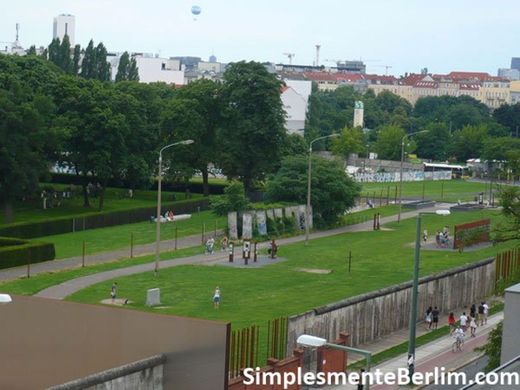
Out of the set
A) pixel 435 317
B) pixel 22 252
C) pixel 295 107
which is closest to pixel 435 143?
pixel 295 107

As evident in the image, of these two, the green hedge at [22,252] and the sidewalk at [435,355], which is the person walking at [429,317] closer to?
the sidewalk at [435,355]

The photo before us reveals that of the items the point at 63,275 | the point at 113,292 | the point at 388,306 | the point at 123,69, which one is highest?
the point at 123,69

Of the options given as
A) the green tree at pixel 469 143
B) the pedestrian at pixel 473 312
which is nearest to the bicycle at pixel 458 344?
the pedestrian at pixel 473 312

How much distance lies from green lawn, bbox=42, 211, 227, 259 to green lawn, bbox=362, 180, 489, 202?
28.1 meters

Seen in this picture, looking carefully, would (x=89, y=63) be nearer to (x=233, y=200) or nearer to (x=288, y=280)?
(x=233, y=200)

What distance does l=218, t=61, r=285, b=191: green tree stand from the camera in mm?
97750

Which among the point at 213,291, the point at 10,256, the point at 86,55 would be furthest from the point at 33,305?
the point at 86,55

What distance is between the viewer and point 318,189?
8475 cm

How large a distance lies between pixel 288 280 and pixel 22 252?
47.2 feet

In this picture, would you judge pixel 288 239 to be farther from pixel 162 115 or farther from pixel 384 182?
pixel 384 182

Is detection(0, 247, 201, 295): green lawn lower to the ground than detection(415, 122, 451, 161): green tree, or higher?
lower

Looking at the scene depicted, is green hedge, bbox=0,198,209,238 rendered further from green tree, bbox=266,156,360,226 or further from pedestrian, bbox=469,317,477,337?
pedestrian, bbox=469,317,477,337

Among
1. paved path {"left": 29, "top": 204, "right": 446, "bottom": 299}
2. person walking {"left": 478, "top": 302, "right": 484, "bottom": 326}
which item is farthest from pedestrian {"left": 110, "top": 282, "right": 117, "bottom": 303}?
person walking {"left": 478, "top": 302, "right": 484, "bottom": 326}

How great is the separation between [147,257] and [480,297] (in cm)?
1922
